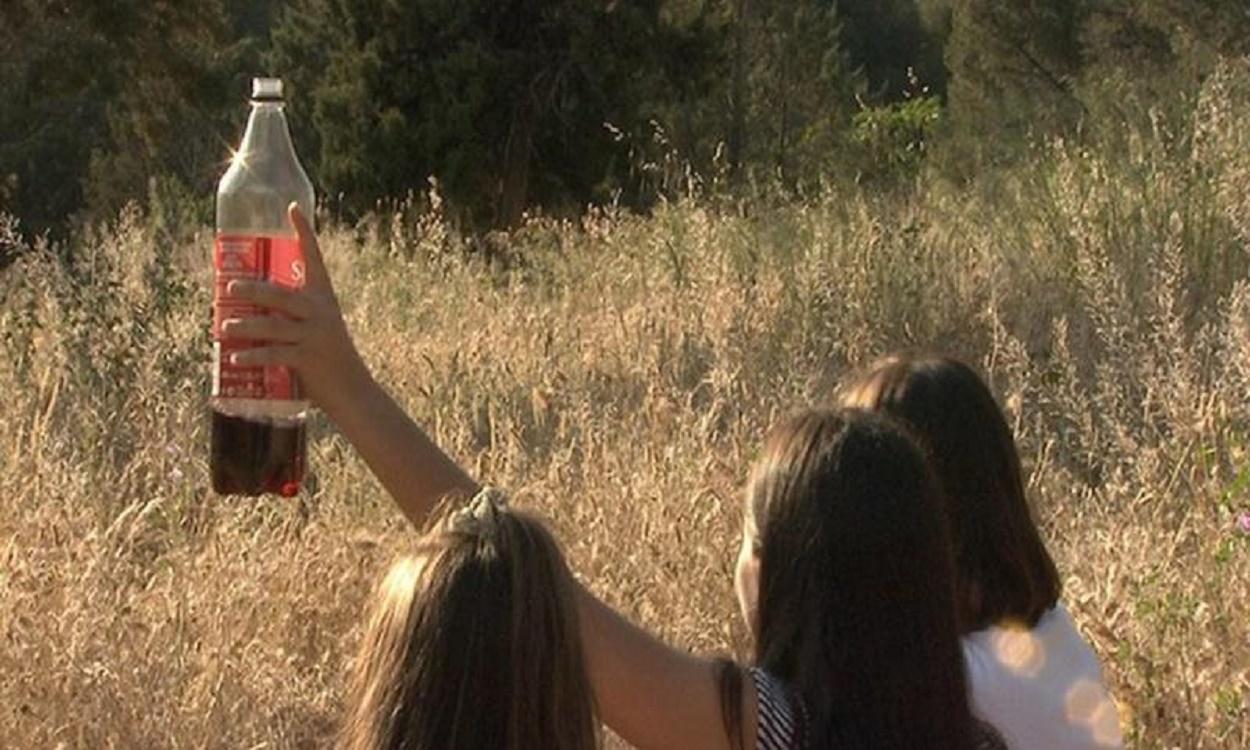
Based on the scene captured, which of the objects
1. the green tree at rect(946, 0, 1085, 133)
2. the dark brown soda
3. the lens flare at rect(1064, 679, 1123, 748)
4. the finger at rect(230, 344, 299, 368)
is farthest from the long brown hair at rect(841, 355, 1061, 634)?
the green tree at rect(946, 0, 1085, 133)

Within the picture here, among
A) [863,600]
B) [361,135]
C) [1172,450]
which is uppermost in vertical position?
[863,600]

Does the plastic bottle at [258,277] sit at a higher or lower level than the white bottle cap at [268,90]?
lower

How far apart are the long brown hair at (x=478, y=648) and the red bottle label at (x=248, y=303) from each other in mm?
392

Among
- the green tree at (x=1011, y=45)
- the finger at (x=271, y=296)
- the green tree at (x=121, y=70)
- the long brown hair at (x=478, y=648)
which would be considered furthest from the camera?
the green tree at (x=1011, y=45)

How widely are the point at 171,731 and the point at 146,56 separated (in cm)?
1233

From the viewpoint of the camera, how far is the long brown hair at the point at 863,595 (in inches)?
77.1

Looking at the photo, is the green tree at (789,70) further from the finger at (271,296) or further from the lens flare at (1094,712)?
the finger at (271,296)

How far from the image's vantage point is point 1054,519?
4.13m

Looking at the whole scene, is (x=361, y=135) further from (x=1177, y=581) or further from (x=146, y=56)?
(x=1177, y=581)

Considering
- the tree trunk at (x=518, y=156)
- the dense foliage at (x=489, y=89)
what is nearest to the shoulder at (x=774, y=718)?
the dense foliage at (x=489, y=89)

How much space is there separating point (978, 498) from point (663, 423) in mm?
2053

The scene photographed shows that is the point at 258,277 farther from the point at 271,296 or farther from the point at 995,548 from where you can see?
the point at 995,548

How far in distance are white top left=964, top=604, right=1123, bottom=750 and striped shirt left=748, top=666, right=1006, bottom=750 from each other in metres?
0.44

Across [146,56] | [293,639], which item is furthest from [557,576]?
[146,56]
